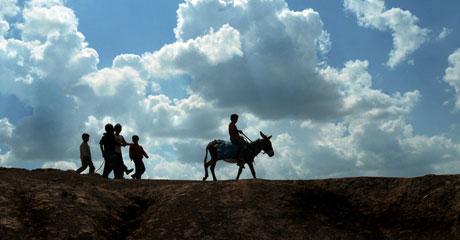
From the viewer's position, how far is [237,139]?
14.2 m

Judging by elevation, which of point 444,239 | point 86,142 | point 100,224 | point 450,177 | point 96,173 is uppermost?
point 86,142

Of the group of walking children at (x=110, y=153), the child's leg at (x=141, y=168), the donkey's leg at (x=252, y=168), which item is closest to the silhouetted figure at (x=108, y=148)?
the group of walking children at (x=110, y=153)

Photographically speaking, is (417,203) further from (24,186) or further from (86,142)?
(86,142)

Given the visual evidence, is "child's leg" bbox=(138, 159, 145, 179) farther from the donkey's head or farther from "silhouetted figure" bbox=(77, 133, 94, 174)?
the donkey's head

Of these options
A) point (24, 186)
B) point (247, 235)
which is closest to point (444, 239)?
point (247, 235)

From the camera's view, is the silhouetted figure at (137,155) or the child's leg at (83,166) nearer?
the child's leg at (83,166)

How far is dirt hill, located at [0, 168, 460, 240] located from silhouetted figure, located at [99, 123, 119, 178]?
5.72 meters

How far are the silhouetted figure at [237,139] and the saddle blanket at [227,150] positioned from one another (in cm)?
17

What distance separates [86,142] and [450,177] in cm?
1186

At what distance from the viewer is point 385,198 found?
783cm

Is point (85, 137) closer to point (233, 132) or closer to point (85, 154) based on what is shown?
point (85, 154)

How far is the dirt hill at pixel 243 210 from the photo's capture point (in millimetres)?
6547

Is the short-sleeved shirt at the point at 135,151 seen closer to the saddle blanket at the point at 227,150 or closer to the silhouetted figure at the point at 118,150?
the silhouetted figure at the point at 118,150

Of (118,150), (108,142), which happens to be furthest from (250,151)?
(108,142)
